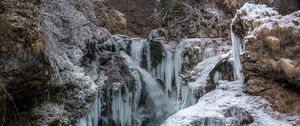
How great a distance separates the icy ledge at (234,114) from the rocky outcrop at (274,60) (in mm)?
197

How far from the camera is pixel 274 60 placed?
293 inches

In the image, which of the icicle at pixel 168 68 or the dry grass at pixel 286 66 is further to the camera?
the icicle at pixel 168 68

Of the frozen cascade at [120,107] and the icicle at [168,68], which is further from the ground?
the icicle at [168,68]

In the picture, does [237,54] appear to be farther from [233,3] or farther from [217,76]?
[233,3]

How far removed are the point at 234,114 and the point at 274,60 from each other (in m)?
1.30

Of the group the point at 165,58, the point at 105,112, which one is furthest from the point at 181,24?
the point at 105,112

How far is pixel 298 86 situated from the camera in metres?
7.23

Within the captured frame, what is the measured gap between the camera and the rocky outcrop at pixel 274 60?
722cm

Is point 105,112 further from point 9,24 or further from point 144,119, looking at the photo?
point 9,24

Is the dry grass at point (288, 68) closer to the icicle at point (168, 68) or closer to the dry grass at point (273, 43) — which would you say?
the dry grass at point (273, 43)

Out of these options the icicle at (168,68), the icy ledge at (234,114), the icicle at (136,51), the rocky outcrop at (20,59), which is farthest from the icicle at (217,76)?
the rocky outcrop at (20,59)

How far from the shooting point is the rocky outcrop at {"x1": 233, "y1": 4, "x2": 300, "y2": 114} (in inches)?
284

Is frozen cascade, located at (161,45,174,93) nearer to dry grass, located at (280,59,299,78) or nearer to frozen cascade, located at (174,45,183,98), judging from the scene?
frozen cascade, located at (174,45,183,98)

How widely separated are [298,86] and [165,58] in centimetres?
513
